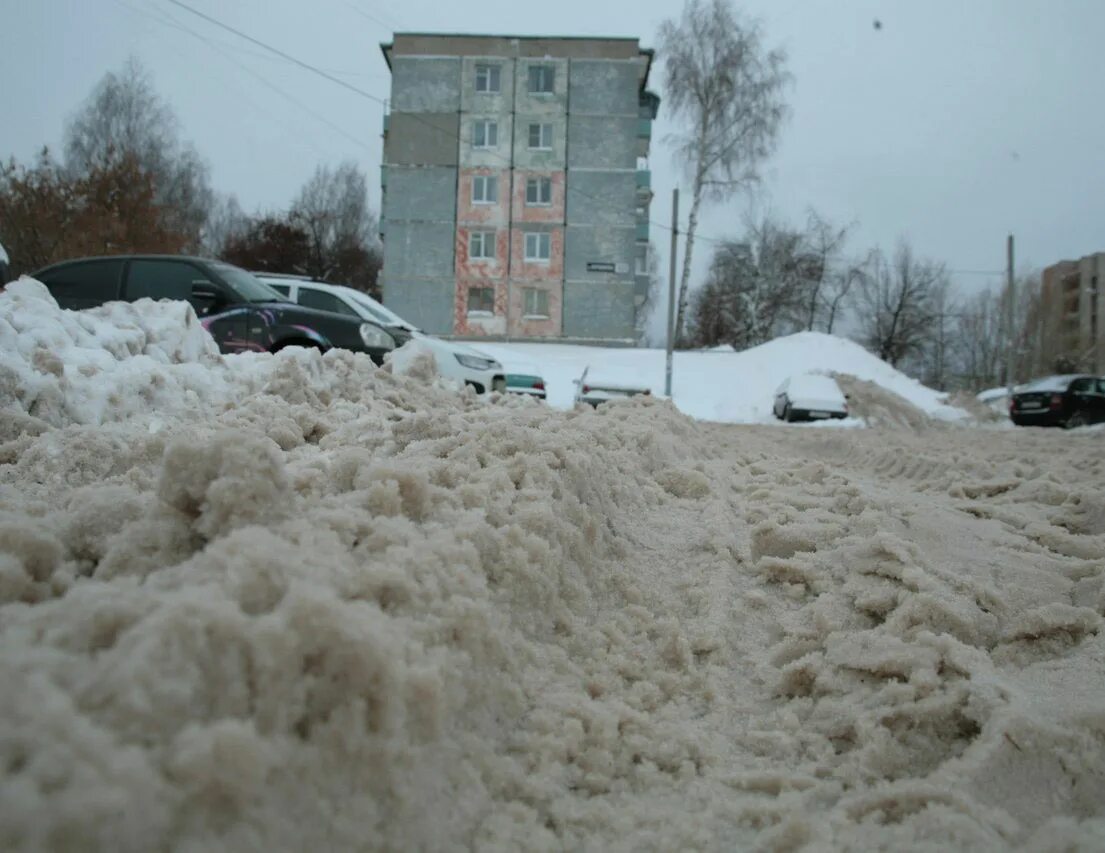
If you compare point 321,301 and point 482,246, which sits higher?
point 482,246

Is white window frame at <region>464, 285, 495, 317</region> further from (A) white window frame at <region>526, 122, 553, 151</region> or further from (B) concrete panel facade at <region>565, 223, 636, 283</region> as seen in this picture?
(A) white window frame at <region>526, 122, 553, 151</region>

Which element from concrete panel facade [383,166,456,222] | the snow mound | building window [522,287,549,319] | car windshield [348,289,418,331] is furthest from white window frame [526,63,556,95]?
the snow mound

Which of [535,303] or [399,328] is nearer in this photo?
[399,328]

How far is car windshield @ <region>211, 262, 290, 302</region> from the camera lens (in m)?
7.28

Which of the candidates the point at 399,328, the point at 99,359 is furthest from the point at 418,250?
the point at 99,359

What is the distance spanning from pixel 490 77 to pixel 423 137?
3684 mm

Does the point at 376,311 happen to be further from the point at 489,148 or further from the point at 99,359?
the point at 489,148

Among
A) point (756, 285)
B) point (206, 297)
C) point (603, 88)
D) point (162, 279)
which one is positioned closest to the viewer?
point (206, 297)

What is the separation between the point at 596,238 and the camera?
33.0 m

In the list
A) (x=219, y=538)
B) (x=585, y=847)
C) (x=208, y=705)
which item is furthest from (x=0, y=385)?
(x=585, y=847)

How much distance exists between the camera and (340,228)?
41125 mm

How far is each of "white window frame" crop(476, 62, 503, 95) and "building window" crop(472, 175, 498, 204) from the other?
11.4ft

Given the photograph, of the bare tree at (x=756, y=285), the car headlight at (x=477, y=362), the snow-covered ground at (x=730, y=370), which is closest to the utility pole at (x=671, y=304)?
the snow-covered ground at (x=730, y=370)

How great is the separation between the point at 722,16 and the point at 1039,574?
3253 cm
